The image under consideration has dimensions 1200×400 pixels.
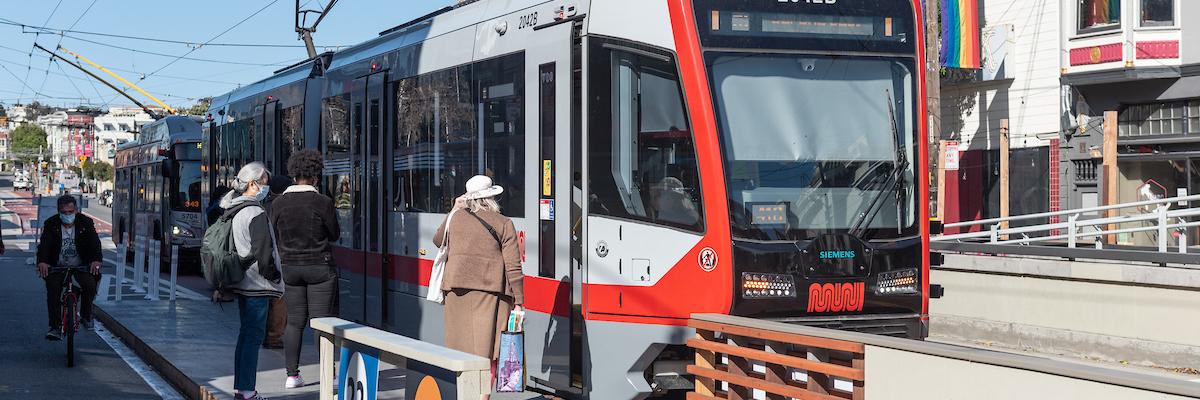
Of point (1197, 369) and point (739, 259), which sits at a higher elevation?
point (739, 259)

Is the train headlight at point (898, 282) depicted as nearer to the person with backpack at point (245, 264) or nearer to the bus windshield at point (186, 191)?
the person with backpack at point (245, 264)

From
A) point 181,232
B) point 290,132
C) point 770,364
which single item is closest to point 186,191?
point 181,232

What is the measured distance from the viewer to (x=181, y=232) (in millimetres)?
28812

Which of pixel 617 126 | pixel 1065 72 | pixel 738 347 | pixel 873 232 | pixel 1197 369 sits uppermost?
pixel 1065 72

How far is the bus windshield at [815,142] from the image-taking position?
360 inches

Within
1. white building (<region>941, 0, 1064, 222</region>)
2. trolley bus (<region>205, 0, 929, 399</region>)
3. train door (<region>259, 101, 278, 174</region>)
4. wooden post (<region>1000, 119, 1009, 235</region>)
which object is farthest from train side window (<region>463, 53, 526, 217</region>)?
white building (<region>941, 0, 1064, 222</region>)

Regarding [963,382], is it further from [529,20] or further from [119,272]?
[119,272]

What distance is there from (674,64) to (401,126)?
449 cm

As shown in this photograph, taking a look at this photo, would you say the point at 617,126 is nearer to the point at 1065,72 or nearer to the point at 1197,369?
the point at 1197,369

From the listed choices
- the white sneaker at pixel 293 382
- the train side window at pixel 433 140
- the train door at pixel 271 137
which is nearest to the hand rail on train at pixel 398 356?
the white sneaker at pixel 293 382

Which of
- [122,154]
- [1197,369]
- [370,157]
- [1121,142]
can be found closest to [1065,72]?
[1121,142]

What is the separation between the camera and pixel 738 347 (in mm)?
8391

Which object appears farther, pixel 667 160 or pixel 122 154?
pixel 122 154

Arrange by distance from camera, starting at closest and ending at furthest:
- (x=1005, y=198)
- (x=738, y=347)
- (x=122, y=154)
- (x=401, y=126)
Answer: (x=738, y=347) → (x=401, y=126) → (x=1005, y=198) → (x=122, y=154)
